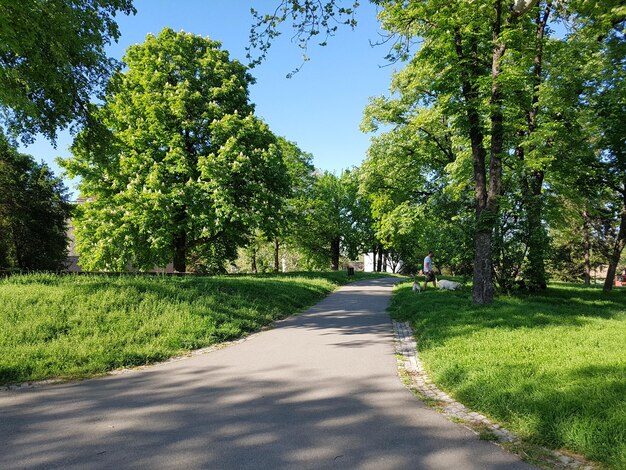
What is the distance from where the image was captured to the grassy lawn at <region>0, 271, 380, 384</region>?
21.9 ft

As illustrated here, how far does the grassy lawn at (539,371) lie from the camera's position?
12.3ft

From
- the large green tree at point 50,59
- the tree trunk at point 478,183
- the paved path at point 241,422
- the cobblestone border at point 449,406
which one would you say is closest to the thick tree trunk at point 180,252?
the large green tree at point 50,59

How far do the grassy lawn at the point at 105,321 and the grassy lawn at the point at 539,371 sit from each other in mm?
4518

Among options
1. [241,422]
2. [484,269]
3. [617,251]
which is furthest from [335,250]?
[241,422]

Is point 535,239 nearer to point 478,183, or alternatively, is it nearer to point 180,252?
point 478,183

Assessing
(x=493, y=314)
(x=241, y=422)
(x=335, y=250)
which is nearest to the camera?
(x=241, y=422)

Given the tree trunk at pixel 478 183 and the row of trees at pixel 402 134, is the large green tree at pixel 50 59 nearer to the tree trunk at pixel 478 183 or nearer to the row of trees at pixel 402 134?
the row of trees at pixel 402 134

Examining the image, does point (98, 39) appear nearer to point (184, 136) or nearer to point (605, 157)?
point (184, 136)

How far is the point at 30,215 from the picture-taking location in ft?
76.5

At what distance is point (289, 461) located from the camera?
3482mm

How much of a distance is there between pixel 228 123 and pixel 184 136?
101 inches

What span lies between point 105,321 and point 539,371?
769cm

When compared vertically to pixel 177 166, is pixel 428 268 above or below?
below

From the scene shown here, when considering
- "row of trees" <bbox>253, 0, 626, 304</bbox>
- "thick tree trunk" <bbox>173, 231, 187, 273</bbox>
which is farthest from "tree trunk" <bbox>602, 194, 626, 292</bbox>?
"thick tree trunk" <bbox>173, 231, 187, 273</bbox>
